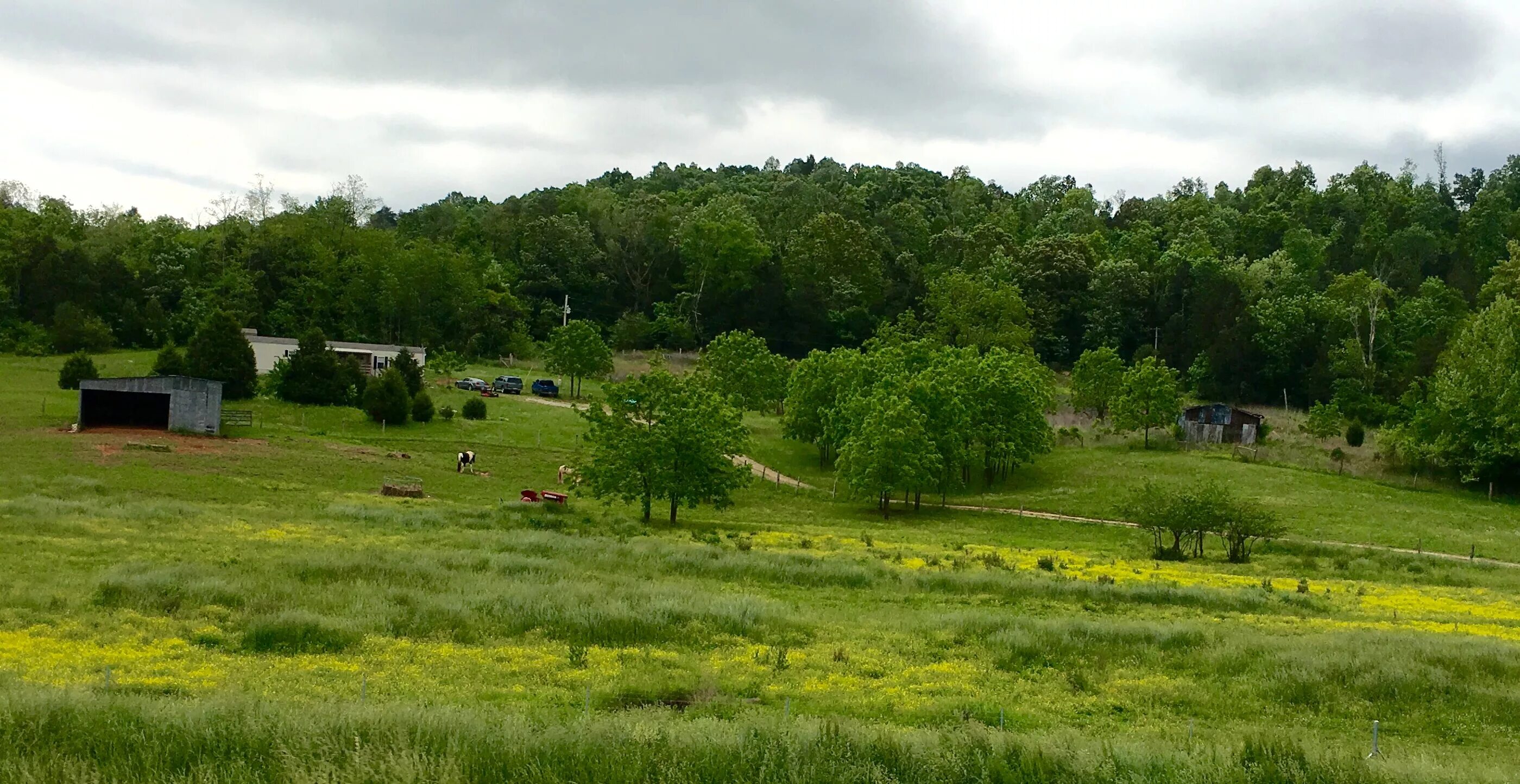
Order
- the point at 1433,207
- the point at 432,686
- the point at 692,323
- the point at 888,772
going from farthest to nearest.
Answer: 1. the point at 1433,207
2. the point at 692,323
3. the point at 432,686
4. the point at 888,772

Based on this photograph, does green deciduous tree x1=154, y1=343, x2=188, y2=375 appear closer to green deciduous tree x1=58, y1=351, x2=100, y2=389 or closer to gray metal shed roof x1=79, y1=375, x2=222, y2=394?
green deciduous tree x1=58, y1=351, x2=100, y2=389

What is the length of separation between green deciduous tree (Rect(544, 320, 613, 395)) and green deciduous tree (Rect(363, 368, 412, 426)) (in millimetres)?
21863

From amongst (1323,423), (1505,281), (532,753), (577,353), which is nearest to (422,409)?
(577,353)

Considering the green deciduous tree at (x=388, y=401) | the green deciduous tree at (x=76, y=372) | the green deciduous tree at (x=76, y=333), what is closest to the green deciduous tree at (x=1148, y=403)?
the green deciduous tree at (x=388, y=401)

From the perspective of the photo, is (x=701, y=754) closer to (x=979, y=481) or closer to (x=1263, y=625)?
(x=1263, y=625)

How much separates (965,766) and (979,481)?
59140 millimetres

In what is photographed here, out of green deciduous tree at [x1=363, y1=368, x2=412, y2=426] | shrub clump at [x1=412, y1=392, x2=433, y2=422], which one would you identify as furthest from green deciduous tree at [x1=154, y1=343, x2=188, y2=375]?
shrub clump at [x1=412, y1=392, x2=433, y2=422]

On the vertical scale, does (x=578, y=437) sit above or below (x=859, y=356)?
below

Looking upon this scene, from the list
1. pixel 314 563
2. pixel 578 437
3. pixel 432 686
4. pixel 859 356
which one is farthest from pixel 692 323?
pixel 432 686

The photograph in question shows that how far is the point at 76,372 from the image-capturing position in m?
67.6

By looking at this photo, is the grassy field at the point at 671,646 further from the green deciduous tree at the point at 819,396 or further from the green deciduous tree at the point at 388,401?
the green deciduous tree at the point at 819,396

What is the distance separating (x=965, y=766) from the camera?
41.4ft

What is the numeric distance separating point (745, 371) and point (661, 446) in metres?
35.5

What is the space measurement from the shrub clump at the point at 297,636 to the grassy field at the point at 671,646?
0.21ft
